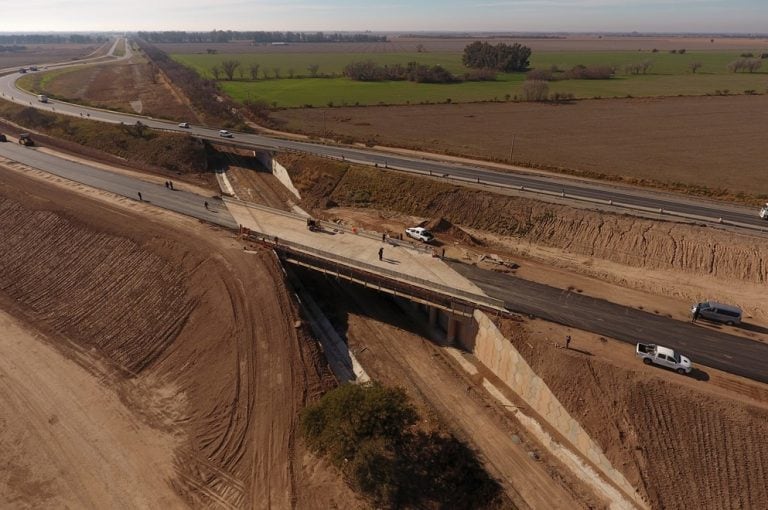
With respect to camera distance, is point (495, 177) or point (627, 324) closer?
point (627, 324)

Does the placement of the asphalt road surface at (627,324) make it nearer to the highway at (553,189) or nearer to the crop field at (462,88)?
the highway at (553,189)

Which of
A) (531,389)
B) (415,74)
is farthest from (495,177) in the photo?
(415,74)

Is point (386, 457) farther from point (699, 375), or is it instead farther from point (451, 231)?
point (451, 231)

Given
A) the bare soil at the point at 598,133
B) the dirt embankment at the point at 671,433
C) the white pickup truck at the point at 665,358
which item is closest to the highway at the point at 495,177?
the bare soil at the point at 598,133

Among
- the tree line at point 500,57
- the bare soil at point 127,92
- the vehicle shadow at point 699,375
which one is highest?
the tree line at point 500,57

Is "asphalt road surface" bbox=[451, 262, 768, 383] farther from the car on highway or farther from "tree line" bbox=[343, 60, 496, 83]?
"tree line" bbox=[343, 60, 496, 83]

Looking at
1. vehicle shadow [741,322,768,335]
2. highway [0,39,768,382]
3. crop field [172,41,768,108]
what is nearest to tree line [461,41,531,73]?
crop field [172,41,768,108]

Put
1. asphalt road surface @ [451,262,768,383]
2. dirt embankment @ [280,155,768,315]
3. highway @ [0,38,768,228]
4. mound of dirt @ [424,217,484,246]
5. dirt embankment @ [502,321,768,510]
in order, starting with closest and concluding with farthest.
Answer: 1. dirt embankment @ [502,321,768,510]
2. asphalt road surface @ [451,262,768,383]
3. dirt embankment @ [280,155,768,315]
4. mound of dirt @ [424,217,484,246]
5. highway @ [0,38,768,228]
